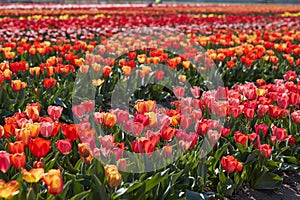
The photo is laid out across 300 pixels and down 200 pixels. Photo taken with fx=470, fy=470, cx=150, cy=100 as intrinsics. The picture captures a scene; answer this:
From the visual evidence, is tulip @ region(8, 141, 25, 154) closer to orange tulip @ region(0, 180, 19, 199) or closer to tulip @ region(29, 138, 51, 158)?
tulip @ region(29, 138, 51, 158)

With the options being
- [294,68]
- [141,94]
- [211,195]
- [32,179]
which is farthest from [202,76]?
[32,179]

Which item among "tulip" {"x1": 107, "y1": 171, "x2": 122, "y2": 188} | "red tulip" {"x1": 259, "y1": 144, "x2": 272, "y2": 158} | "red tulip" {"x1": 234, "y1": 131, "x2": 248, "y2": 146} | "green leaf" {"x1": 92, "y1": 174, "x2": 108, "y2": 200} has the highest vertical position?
"tulip" {"x1": 107, "y1": 171, "x2": 122, "y2": 188}

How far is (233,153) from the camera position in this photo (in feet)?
10.8

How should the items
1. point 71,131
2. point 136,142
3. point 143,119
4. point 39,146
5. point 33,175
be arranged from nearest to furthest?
point 33,175 < point 39,146 < point 136,142 < point 71,131 < point 143,119

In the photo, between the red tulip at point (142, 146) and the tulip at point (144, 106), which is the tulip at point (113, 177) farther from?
the tulip at point (144, 106)

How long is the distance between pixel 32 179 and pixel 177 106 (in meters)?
2.04

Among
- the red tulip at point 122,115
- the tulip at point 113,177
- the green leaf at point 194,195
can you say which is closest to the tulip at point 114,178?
the tulip at point 113,177

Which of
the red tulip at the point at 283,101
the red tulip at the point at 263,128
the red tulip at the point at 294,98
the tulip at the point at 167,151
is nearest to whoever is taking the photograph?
the tulip at the point at 167,151

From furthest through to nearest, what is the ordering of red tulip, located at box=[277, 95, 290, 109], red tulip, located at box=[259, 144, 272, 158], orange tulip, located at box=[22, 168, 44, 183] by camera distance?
red tulip, located at box=[277, 95, 290, 109], red tulip, located at box=[259, 144, 272, 158], orange tulip, located at box=[22, 168, 44, 183]

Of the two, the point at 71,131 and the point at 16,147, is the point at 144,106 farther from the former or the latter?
the point at 16,147

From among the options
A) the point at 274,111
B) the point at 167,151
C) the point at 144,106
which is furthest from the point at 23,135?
the point at 274,111

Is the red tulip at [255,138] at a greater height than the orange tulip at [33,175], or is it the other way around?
the orange tulip at [33,175]

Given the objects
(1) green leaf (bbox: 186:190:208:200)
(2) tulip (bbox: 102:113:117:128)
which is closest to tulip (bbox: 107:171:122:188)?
(1) green leaf (bbox: 186:190:208:200)

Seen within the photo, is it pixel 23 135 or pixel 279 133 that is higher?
pixel 23 135
